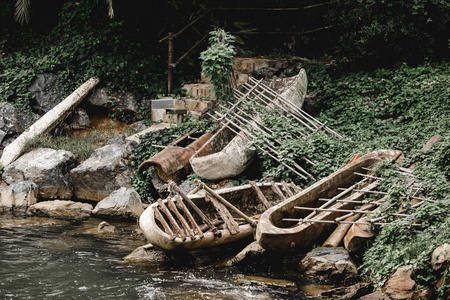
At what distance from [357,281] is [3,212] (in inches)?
240

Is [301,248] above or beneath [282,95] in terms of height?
beneath

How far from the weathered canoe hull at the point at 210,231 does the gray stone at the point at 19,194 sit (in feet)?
12.1

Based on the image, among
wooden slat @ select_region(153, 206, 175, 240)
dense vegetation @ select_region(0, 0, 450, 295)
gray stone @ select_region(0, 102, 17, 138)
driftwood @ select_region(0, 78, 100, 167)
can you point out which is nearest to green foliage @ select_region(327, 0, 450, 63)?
dense vegetation @ select_region(0, 0, 450, 295)

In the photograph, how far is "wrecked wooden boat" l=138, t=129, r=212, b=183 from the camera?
26.4 ft

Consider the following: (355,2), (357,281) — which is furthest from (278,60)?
(357,281)

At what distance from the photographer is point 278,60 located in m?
12.0

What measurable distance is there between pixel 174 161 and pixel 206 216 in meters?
1.95

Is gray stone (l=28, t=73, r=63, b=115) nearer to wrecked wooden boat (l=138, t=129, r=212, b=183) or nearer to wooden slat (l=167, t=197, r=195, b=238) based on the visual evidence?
wrecked wooden boat (l=138, t=129, r=212, b=183)

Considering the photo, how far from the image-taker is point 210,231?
5879 mm

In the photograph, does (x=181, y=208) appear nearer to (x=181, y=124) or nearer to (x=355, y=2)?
(x=181, y=124)

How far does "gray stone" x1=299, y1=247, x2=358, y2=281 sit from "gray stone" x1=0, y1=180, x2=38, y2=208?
5329 mm

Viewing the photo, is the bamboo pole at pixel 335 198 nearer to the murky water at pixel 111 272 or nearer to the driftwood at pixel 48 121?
the murky water at pixel 111 272

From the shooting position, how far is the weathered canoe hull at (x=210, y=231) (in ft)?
18.0

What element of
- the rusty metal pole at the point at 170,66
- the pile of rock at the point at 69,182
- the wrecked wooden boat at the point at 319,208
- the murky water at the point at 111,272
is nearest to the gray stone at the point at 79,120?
the pile of rock at the point at 69,182
